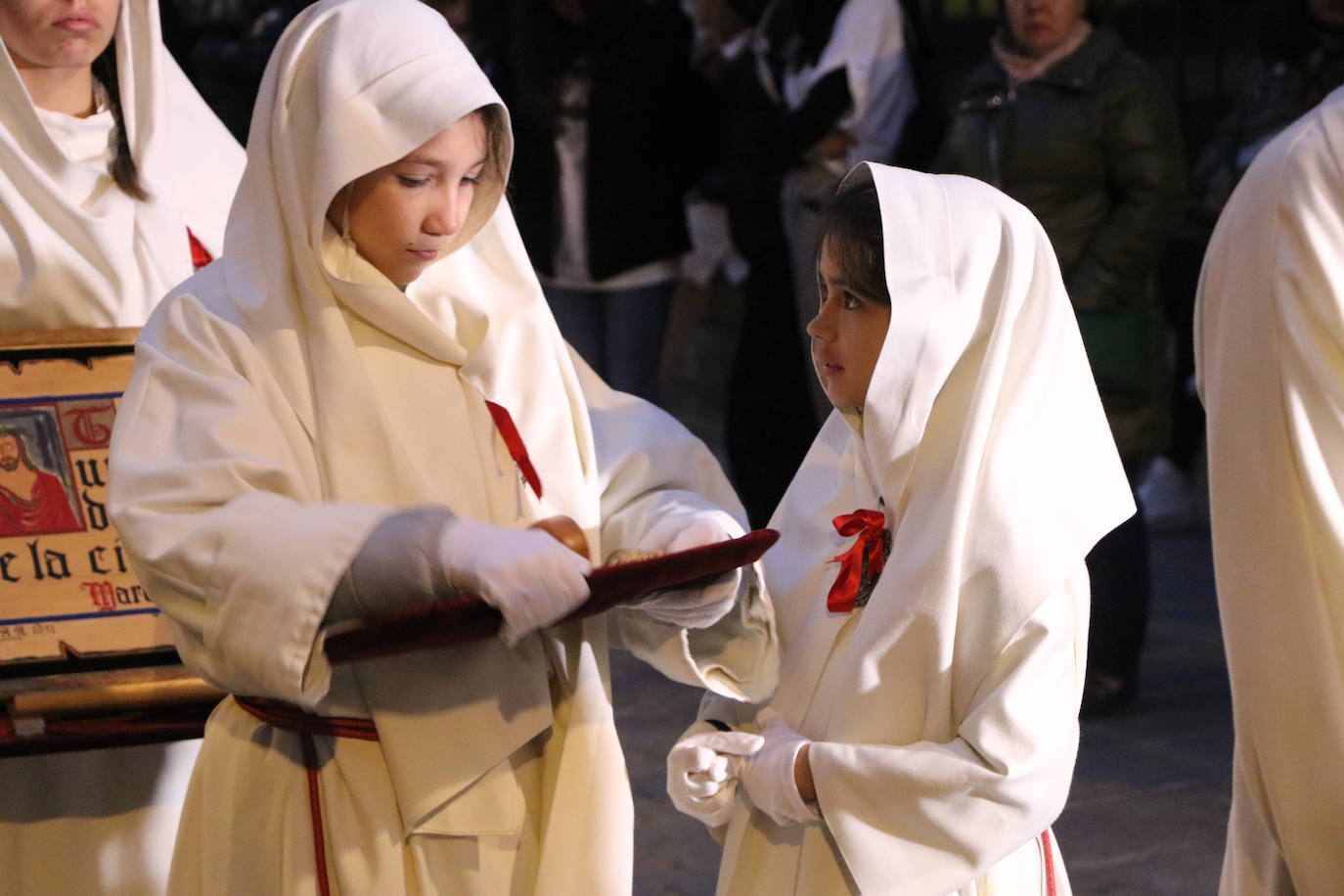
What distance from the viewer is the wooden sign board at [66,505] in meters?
3.20

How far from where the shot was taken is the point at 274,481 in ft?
7.97

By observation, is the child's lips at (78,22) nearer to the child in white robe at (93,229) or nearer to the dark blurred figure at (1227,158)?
the child in white robe at (93,229)

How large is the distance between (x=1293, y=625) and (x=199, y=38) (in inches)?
280

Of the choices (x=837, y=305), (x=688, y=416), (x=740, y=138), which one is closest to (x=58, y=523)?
(x=837, y=305)

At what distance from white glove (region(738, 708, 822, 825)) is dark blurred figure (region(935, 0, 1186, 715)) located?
9.84 feet

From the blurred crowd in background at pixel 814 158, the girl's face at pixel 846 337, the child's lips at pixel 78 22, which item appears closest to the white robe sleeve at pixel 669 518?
the girl's face at pixel 846 337

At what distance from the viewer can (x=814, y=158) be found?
21.6ft

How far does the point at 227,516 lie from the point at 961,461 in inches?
37.8

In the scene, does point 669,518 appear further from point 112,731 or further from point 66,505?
point 66,505

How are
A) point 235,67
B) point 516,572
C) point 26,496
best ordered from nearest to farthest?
point 516,572 → point 26,496 → point 235,67

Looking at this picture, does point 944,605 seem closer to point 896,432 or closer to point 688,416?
point 896,432

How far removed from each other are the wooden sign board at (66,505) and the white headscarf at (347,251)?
2.41 feet

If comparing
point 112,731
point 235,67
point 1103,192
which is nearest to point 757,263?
point 1103,192

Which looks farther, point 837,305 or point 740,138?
point 740,138
